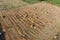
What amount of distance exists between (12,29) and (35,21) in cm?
53

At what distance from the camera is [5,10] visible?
4.35 m

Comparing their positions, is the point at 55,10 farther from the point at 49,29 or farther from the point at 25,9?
the point at 49,29

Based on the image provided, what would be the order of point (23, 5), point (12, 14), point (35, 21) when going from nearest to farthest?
point (35, 21)
point (12, 14)
point (23, 5)

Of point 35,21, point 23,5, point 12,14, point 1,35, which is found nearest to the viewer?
point 1,35

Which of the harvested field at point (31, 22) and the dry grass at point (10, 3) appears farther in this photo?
the dry grass at point (10, 3)

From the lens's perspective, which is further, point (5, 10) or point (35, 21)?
point (5, 10)

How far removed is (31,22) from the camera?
148 inches

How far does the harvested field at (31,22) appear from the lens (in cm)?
332

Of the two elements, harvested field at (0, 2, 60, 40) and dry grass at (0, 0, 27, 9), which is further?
dry grass at (0, 0, 27, 9)

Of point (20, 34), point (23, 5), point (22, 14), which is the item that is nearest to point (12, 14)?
point (22, 14)

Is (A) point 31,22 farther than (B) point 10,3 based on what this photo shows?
No

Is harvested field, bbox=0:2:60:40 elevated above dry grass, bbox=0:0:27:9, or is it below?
below

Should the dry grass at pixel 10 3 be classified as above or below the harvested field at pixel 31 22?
above

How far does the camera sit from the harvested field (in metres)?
3.32
